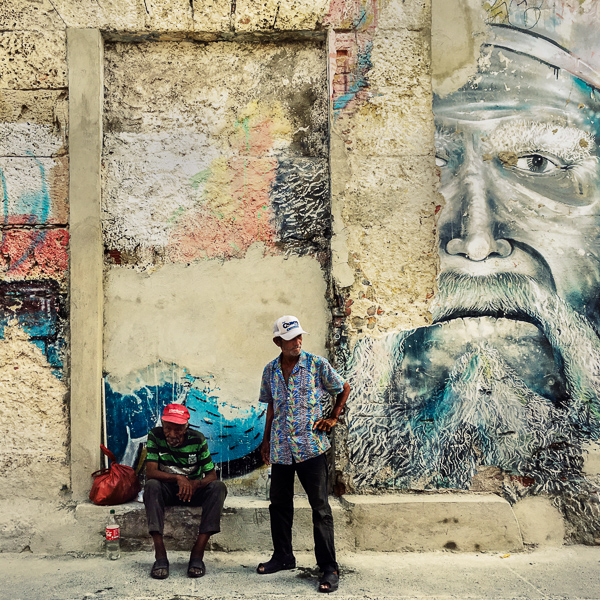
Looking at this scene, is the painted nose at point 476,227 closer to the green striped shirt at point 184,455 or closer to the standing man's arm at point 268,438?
the standing man's arm at point 268,438

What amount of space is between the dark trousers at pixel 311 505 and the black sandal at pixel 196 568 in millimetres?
442

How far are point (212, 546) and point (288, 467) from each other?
940 millimetres

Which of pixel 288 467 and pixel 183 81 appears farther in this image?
pixel 183 81

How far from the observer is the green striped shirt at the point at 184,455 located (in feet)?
12.6

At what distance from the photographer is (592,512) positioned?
4227 mm

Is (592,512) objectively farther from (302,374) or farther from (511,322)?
(302,374)

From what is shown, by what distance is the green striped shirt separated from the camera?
3826 mm

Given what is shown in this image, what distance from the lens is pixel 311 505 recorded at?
3.53 m

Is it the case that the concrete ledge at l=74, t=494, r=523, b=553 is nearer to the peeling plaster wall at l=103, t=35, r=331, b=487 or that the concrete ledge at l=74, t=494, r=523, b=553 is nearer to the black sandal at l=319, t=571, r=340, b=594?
the peeling plaster wall at l=103, t=35, r=331, b=487

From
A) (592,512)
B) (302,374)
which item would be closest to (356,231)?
(302,374)

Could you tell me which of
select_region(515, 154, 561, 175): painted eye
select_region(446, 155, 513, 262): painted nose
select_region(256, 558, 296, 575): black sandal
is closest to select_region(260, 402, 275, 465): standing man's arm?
select_region(256, 558, 296, 575): black sandal

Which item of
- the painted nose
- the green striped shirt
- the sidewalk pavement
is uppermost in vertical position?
the painted nose

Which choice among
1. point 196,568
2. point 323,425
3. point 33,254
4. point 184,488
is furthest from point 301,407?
point 33,254

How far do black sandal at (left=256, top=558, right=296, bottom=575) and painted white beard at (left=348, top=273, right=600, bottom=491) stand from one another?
32.5 inches
